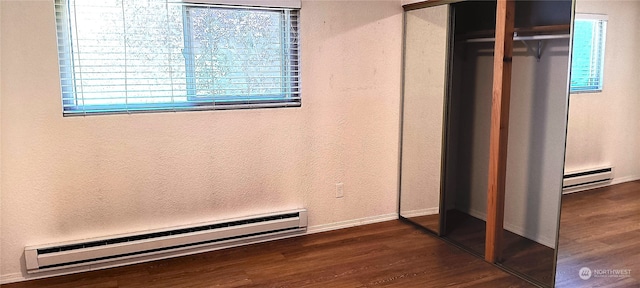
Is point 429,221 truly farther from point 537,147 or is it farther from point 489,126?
point 537,147

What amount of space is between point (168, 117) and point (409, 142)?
183cm

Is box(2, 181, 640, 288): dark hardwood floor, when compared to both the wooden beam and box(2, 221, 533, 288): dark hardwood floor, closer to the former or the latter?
→ box(2, 221, 533, 288): dark hardwood floor

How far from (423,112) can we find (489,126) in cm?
64

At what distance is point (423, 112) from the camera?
3.92 meters

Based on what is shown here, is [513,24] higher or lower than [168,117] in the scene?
higher

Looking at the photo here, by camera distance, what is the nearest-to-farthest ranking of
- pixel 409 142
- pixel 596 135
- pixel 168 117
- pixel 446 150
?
pixel 596 135 < pixel 168 117 < pixel 446 150 < pixel 409 142

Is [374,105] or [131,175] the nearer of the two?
[131,175]

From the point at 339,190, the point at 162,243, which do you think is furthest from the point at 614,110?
the point at 162,243

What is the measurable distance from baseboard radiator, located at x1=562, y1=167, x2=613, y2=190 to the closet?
70 mm

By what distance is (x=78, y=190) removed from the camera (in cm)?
323

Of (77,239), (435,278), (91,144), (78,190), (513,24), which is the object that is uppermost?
(513,24)

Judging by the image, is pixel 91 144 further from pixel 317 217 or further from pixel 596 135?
pixel 596 135

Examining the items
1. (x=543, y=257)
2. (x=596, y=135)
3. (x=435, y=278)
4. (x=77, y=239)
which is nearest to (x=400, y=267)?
(x=435, y=278)

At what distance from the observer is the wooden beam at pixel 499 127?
10.1 ft
